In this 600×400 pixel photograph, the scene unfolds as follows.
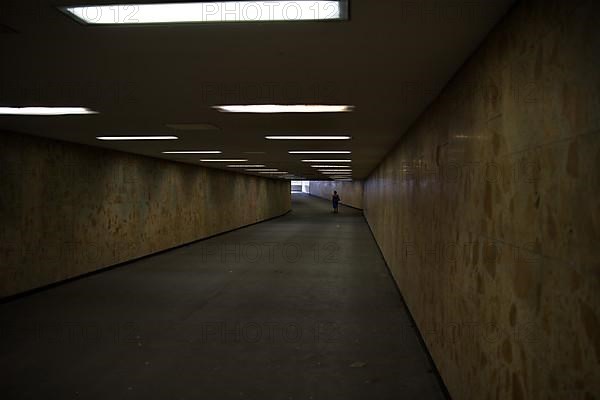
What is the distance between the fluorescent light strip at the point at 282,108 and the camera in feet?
12.3

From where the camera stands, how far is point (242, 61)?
8.18 feet

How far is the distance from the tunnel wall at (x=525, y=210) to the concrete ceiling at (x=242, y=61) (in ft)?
0.96

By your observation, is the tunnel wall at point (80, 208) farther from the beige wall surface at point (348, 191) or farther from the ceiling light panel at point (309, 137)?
the beige wall surface at point (348, 191)

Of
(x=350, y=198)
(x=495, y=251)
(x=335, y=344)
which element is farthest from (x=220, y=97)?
(x=350, y=198)

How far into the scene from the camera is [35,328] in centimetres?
469

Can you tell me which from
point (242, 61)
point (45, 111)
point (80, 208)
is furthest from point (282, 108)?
point (80, 208)

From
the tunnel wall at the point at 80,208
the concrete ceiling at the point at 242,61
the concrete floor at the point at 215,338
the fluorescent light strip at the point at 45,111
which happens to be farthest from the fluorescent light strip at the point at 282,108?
the tunnel wall at the point at 80,208

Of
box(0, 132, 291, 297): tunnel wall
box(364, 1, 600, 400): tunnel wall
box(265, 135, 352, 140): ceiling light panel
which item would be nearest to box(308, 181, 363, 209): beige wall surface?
box(0, 132, 291, 297): tunnel wall

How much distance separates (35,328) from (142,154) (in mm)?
4887

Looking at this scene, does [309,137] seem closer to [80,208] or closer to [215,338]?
[215,338]

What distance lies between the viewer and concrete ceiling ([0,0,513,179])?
194 cm

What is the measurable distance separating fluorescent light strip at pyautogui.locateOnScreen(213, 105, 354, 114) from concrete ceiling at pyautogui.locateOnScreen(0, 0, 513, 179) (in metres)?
0.16

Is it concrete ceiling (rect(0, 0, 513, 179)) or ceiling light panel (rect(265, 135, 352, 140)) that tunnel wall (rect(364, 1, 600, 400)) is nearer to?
concrete ceiling (rect(0, 0, 513, 179))

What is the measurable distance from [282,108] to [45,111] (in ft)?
8.10
